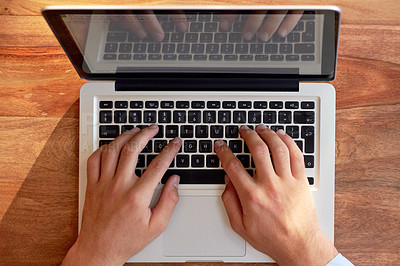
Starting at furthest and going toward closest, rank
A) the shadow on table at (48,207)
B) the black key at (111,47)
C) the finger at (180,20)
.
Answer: the shadow on table at (48,207) → the black key at (111,47) → the finger at (180,20)

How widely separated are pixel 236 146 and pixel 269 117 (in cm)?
9

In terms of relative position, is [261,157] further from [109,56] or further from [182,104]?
[109,56]

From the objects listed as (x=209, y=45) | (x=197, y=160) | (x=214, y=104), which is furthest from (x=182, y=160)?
(x=209, y=45)

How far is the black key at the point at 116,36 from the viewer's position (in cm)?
55

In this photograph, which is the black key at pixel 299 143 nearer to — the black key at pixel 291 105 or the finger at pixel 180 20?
the black key at pixel 291 105

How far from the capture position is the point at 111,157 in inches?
24.6

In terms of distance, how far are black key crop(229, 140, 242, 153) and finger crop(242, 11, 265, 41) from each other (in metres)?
0.20

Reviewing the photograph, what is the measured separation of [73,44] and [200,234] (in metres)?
0.44

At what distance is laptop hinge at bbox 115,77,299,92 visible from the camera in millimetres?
644

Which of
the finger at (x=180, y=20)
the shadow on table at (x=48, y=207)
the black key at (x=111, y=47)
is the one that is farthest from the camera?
the shadow on table at (x=48, y=207)

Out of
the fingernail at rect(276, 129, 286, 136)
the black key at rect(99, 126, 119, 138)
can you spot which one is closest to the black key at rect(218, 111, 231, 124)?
the fingernail at rect(276, 129, 286, 136)

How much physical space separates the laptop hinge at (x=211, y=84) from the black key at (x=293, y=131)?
8cm

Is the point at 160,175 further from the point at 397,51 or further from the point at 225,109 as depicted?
the point at 397,51

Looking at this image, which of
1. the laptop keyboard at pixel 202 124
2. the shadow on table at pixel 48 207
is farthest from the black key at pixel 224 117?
the shadow on table at pixel 48 207
